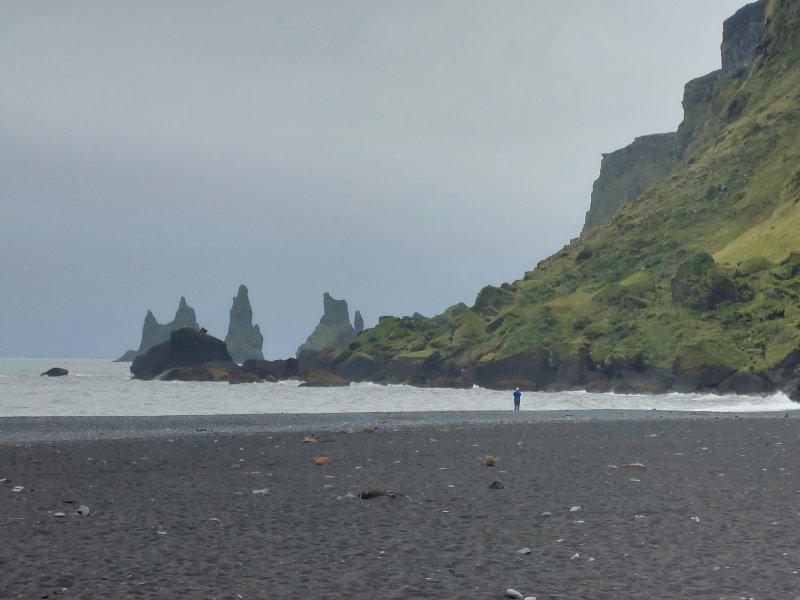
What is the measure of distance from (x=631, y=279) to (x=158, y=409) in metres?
81.6

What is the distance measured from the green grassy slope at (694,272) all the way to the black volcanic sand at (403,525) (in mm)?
78457

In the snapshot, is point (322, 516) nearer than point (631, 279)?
Yes

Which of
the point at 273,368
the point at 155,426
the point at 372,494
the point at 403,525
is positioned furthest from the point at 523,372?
the point at 403,525

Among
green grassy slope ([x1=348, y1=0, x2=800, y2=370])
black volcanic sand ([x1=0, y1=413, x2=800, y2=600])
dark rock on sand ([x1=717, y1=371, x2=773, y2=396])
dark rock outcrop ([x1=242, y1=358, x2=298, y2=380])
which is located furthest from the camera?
dark rock outcrop ([x1=242, y1=358, x2=298, y2=380])

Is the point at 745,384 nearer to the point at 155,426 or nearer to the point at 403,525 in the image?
the point at 155,426

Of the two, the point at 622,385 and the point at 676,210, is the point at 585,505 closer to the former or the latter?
the point at 622,385

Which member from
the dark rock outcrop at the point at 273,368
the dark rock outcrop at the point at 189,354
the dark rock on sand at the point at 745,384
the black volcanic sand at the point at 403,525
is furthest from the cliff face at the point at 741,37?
the black volcanic sand at the point at 403,525

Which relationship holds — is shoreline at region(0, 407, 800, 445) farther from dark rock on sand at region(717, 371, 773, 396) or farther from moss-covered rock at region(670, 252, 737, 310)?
moss-covered rock at region(670, 252, 737, 310)

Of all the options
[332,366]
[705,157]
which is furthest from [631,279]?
[332,366]

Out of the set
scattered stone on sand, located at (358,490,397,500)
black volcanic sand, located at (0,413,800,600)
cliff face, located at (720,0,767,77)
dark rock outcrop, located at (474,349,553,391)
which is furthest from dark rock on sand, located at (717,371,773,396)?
cliff face, located at (720,0,767,77)

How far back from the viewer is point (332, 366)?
153 meters

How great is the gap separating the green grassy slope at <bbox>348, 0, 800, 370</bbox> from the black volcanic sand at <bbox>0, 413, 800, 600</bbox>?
257 feet

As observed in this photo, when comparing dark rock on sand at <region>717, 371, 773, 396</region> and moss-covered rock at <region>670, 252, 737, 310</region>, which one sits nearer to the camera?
dark rock on sand at <region>717, 371, 773, 396</region>

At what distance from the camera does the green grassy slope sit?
101000 mm
